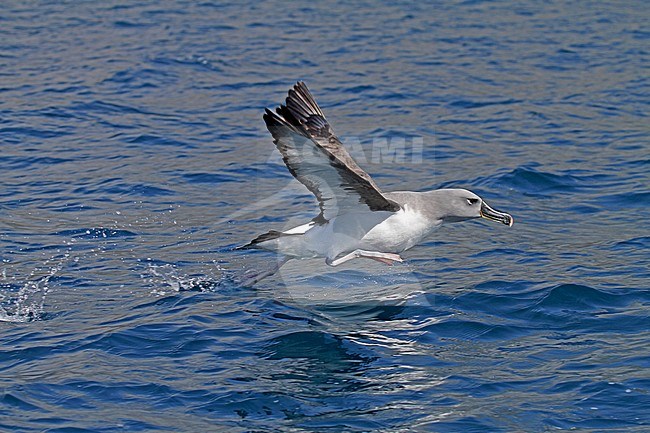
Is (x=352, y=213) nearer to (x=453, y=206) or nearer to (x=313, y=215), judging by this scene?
(x=453, y=206)

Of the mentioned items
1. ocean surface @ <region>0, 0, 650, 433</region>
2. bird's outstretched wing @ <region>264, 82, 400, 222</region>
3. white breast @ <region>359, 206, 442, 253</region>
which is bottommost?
ocean surface @ <region>0, 0, 650, 433</region>

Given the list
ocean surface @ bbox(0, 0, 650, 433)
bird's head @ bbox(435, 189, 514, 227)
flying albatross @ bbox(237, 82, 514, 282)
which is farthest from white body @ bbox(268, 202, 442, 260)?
ocean surface @ bbox(0, 0, 650, 433)

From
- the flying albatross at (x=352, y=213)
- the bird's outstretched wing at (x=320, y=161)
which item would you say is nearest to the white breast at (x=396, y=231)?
the flying albatross at (x=352, y=213)

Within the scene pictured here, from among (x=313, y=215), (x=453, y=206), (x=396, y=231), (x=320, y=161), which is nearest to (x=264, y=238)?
(x=396, y=231)

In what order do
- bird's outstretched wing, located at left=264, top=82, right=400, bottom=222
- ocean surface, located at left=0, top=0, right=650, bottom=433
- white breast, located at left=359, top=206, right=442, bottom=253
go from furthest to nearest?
1. white breast, located at left=359, top=206, right=442, bottom=253
2. bird's outstretched wing, located at left=264, top=82, right=400, bottom=222
3. ocean surface, located at left=0, top=0, right=650, bottom=433

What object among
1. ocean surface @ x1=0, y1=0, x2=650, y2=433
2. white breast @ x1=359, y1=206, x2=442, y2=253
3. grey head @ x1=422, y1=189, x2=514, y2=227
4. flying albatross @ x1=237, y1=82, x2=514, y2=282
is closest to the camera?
ocean surface @ x1=0, y1=0, x2=650, y2=433

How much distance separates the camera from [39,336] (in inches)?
353

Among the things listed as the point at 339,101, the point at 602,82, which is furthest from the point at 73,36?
the point at 602,82

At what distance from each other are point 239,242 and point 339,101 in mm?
6241

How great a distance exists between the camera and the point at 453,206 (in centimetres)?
979

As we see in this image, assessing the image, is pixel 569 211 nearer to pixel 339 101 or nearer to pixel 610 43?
pixel 339 101

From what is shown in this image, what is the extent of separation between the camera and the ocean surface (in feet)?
26.1

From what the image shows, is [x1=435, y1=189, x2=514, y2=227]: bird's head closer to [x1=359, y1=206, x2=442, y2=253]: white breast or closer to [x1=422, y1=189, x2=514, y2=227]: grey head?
[x1=422, y1=189, x2=514, y2=227]: grey head

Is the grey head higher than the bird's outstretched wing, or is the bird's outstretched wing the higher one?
the bird's outstretched wing
